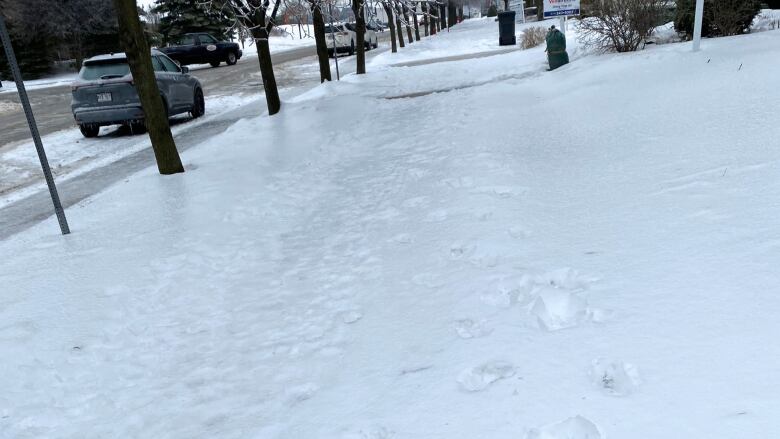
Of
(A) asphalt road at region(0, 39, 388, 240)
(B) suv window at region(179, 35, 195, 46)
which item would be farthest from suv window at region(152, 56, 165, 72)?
(B) suv window at region(179, 35, 195, 46)

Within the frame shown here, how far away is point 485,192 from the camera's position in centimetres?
547

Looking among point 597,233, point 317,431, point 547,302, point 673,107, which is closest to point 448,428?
point 317,431

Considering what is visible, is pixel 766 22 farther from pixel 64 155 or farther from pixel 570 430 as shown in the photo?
pixel 64 155

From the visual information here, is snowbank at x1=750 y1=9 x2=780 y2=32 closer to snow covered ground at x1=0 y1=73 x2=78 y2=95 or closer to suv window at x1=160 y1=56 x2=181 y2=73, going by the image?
suv window at x1=160 y1=56 x2=181 y2=73

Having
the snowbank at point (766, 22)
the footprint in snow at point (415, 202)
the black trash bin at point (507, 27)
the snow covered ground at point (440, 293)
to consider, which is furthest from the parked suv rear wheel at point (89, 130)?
the black trash bin at point (507, 27)

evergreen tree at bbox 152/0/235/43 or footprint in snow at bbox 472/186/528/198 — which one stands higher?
evergreen tree at bbox 152/0/235/43

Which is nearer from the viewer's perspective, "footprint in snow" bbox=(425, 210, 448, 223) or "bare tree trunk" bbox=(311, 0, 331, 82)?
"footprint in snow" bbox=(425, 210, 448, 223)

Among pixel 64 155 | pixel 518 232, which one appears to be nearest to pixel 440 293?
pixel 518 232

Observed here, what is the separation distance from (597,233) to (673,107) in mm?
3542

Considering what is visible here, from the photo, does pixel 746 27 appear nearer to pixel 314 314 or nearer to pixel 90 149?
pixel 314 314

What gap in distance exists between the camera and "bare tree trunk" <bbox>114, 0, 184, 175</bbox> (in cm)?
699

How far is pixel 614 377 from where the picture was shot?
2441mm

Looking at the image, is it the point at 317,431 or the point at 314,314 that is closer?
the point at 317,431

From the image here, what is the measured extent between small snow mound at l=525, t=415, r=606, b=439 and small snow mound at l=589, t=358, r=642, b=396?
223 millimetres
